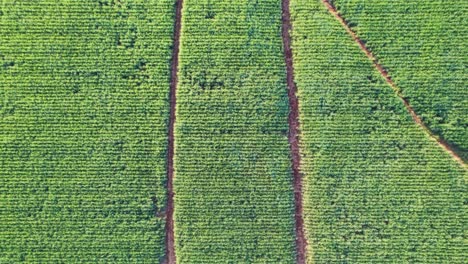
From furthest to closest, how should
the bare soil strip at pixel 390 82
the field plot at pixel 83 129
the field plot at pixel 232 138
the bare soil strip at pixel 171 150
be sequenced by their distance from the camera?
the bare soil strip at pixel 390 82 < the bare soil strip at pixel 171 150 < the field plot at pixel 232 138 < the field plot at pixel 83 129

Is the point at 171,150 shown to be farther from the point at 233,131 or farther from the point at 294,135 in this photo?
the point at 294,135

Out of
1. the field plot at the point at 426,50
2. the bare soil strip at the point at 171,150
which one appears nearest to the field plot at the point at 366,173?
Result: the field plot at the point at 426,50

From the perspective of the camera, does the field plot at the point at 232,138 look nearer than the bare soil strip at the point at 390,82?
Yes

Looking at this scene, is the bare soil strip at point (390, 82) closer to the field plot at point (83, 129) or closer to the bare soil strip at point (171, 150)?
the bare soil strip at point (171, 150)

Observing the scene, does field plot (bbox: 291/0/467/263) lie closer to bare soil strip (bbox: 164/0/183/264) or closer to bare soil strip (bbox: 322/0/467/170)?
bare soil strip (bbox: 322/0/467/170)

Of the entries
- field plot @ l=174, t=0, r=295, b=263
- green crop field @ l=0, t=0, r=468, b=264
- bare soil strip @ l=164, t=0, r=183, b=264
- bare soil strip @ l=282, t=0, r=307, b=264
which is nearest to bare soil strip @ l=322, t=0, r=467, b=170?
green crop field @ l=0, t=0, r=468, b=264
